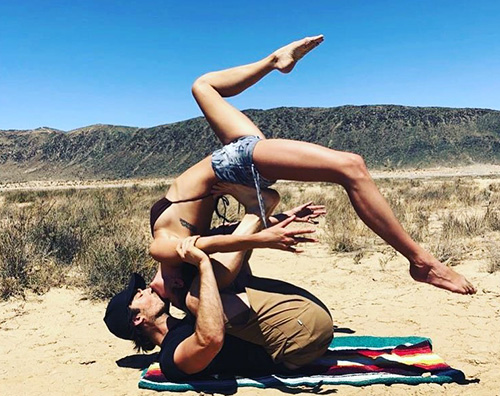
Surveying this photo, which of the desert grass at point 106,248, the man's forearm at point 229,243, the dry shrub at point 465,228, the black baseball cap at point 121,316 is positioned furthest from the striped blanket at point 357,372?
the dry shrub at point 465,228

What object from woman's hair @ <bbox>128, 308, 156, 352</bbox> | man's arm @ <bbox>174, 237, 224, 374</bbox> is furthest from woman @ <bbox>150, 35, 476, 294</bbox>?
woman's hair @ <bbox>128, 308, 156, 352</bbox>

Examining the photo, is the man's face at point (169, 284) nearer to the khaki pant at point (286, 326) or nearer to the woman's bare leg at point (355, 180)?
the khaki pant at point (286, 326)

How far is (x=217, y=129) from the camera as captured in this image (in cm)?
400

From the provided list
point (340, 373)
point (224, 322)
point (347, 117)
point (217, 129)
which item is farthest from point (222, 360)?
point (347, 117)

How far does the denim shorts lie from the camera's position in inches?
139

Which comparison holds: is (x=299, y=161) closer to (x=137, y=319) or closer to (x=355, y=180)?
(x=355, y=180)

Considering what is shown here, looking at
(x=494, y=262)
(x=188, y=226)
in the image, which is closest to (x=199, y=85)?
(x=188, y=226)

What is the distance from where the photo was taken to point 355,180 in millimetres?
3215

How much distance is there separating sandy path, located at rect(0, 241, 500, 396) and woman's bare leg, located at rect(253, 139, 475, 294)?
2.58 feet

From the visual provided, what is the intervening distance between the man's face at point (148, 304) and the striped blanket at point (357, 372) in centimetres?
43

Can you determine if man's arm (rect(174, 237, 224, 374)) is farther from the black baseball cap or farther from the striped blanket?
the black baseball cap

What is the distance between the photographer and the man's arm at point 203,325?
3.14 m

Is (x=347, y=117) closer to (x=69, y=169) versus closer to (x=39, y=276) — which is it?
(x=69, y=169)

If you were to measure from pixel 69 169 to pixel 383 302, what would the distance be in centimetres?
8943
